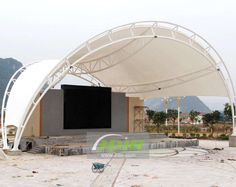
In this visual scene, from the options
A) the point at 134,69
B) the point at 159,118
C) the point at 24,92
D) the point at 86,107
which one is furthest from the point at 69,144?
the point at 159,118

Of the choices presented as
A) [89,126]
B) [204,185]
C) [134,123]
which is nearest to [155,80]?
[134,123]

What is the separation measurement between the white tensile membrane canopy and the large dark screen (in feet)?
6.84

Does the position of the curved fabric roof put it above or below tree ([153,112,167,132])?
above

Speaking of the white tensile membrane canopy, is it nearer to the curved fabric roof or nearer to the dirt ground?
the curved fabric roof

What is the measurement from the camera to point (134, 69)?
102 ft

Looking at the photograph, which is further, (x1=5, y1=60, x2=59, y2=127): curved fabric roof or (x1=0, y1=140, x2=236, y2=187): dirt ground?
(x1=5, y1=60, x2=59, y2=127): curved fabric roof

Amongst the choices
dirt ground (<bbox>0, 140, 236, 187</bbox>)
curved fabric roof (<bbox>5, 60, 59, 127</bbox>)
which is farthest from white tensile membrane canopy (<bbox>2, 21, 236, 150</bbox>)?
dirt ground (<bbox>0, 140, 236, 187</bbox>)

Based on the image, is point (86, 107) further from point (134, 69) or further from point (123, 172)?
point (123, 172)

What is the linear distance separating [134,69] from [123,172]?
17274mm

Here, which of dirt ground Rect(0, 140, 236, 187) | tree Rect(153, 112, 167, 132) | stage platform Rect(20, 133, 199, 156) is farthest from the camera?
tree Rect(153, 112, 167, 132)

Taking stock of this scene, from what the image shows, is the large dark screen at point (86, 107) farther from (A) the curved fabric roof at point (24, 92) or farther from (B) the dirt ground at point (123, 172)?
(B) the dirt ground at point (123, 172)

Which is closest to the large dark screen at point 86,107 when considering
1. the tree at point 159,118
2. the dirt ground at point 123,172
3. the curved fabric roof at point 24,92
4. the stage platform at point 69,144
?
the stage platform at point 69,144

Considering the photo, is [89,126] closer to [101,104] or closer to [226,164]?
[101,104]

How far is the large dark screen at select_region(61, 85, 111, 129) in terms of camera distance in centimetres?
2859
